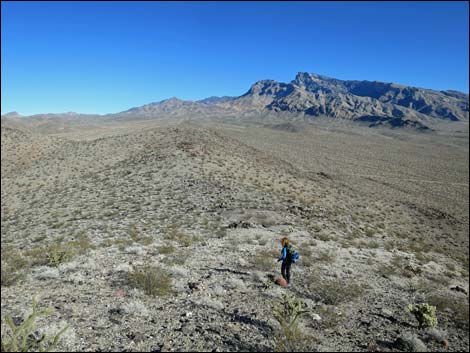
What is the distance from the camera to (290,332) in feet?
26.8

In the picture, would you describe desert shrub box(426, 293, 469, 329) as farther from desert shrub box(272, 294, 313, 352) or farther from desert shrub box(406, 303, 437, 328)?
desert shrub box(272, 294, 313, 352)

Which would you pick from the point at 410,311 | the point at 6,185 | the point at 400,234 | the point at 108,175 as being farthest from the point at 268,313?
the point at 6,185

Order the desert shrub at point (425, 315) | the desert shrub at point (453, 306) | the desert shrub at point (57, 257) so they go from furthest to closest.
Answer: the desert shrub at point (57, 257)
the desert shrub at point (453, 306)
the desert shrub at point (425, 315)

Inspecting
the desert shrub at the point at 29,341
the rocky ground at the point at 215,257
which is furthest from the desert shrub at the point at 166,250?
the desert shrub at the point at 29,341

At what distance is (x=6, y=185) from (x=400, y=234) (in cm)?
3896

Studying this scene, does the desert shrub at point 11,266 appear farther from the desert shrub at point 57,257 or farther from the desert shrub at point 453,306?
the desert shrub at point 453,306

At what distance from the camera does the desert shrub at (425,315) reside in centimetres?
956

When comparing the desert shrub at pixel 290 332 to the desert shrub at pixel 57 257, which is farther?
the desert shrub at pixel 57 257

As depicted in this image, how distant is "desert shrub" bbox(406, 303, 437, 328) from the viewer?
9.56 metres

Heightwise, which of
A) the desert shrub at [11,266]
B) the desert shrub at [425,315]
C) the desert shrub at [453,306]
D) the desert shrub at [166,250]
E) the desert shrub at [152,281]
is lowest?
the desert shrub at [453,306]

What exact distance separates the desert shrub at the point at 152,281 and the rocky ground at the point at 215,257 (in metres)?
0.06

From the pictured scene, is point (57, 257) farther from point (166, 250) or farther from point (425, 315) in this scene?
point (425, 315)

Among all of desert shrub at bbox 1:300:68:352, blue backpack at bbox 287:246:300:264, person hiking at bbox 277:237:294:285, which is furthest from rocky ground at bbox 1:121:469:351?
blue backpack at bbox 287:246:300:264

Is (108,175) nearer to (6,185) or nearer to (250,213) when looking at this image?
(6,185)
